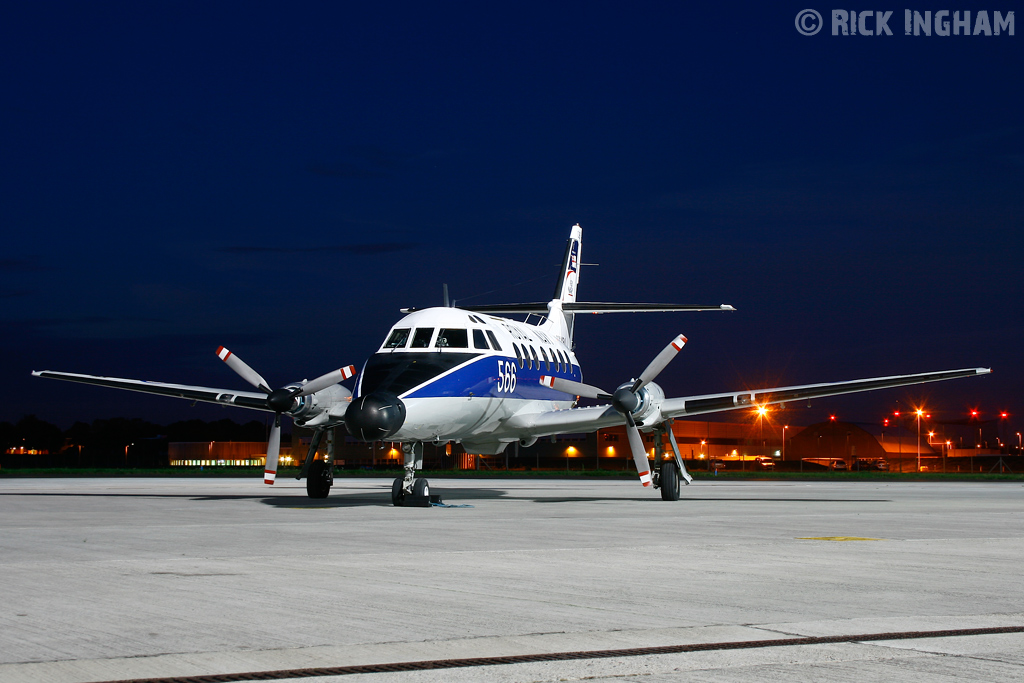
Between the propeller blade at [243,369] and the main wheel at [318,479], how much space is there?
7.71 feet

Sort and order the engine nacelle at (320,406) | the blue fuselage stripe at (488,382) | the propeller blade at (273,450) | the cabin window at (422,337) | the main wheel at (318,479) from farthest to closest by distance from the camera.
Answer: the main wheel at (318,479), the propeller blade at (273,450), the engine nacelle at (320,406), the cabin window at (422,337), the blue fuselage stripe at (488,382)

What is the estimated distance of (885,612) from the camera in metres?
8.93

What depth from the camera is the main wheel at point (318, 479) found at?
1082 inches

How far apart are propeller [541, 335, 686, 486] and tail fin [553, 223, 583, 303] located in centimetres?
1185

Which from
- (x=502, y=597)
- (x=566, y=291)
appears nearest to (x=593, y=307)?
(x=566, y=291)

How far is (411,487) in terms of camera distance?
2445cm

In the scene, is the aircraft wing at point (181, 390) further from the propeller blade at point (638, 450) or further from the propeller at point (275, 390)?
the propeller blade at point (638, 450)

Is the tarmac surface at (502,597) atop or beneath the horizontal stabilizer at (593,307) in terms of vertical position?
beneath

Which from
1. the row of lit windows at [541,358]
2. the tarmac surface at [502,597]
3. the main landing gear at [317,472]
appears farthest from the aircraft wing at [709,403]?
the tarmac surface at [502,597]

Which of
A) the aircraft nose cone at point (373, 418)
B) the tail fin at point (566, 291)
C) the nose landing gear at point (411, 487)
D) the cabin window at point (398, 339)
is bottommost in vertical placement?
the nose landing gear at point (411, 487)

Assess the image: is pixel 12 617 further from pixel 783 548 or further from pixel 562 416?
pixel 562 416

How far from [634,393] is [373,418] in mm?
7649

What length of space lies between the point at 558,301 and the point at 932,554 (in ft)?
84.0

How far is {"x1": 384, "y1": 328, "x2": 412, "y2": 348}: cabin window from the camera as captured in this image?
25234 mm
